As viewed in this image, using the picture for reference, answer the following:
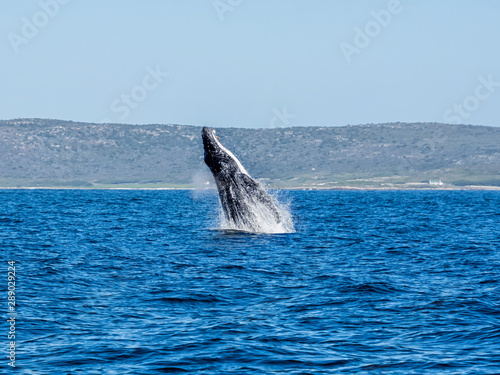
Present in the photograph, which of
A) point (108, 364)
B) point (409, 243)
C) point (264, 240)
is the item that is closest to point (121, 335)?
point (108, 364)

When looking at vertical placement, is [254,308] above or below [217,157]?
below

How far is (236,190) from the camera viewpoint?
31188 millimetres

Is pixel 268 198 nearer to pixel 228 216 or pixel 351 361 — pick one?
pixel 228 216

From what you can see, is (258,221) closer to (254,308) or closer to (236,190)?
(236,190)

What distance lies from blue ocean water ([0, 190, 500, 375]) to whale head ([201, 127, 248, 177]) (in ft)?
9.74

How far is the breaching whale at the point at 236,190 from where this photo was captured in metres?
30.7

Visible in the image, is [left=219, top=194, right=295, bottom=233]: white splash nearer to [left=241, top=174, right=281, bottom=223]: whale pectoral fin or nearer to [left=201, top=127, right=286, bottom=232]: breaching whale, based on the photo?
[left=201, top=127, right=286, bottom=232]: breaching whale

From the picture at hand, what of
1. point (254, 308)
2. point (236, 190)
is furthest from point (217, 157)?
point (254, 308)

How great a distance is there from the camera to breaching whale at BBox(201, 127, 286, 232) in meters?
30.7

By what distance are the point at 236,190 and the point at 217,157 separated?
→ 165cm

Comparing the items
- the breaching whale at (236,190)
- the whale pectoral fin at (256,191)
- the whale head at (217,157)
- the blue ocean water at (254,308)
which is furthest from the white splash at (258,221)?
the whale head at (217,157)

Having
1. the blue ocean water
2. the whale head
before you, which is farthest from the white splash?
the whale head

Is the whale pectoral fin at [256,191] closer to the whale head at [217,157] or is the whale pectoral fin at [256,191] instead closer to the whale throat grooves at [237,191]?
the whale throat grooves at [237,191]

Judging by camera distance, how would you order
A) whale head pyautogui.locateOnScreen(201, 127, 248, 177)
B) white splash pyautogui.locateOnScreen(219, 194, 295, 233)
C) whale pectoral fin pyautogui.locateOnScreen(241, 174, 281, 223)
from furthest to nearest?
1. white splash pyautogui.locateOnScreen(219, 194, 295, 233)
2. whale pectoral fin pyautogui.locateOnScreen(241, 174, 281, 223)
3. whale head pyautogui.locateOnScreen(201, 127, 248, 177)
